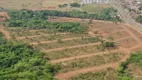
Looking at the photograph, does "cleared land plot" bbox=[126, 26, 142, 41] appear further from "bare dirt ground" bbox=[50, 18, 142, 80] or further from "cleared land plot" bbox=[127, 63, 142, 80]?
"cleared land plot" bbox=[127, 63, 142, 80]

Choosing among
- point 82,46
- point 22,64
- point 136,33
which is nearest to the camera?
point 22,64

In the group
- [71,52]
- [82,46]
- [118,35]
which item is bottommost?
[71,52]

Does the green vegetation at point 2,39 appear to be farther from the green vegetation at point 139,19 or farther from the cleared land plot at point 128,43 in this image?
the green vegetation at point 139,19

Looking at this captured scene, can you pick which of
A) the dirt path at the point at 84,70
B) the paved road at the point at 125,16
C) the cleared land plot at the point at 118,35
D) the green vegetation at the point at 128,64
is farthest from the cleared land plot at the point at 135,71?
the paved road at the point at 125,16

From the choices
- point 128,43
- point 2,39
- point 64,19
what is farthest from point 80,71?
point 64,19

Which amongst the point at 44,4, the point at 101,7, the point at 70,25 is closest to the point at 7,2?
the point at 44,4

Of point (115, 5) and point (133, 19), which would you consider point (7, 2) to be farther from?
point (133, 19)

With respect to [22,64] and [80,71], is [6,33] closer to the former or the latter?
[22,64]

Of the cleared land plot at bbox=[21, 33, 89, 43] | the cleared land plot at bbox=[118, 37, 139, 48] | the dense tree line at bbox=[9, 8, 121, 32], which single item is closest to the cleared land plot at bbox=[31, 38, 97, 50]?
the cleared land plot at bbox=[21, 33, 89, 43]
